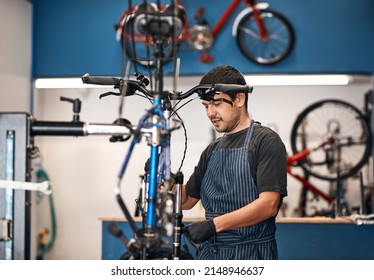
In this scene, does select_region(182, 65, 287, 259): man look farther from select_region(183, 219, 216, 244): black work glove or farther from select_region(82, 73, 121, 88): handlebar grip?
select_region(82, 73, 121, 88): handlebar grip

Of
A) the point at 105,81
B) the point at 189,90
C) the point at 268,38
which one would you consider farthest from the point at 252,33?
the point at 189,90

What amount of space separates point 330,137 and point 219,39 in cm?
163

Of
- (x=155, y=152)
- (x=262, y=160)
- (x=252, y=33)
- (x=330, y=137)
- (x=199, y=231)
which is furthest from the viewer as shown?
(x=330, y=137)

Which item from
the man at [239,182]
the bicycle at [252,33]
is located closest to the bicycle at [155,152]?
the man at [239,182]

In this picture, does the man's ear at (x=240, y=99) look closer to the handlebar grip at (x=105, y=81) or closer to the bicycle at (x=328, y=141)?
the handlebar grip at (x=105, y=81)

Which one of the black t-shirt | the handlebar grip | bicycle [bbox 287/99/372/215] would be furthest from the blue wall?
the handlebar grip

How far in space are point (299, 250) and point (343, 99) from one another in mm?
3196

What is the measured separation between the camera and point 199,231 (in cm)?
216

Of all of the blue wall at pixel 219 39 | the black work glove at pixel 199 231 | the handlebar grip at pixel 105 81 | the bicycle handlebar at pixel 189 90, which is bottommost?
the black work glove at pixel 199 231

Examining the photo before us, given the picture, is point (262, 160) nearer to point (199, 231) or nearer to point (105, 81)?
point (199, 231)

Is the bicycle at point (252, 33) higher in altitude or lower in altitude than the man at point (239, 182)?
higher

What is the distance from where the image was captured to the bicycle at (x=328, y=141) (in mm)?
6422

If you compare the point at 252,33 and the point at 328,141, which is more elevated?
the point at 252,33
